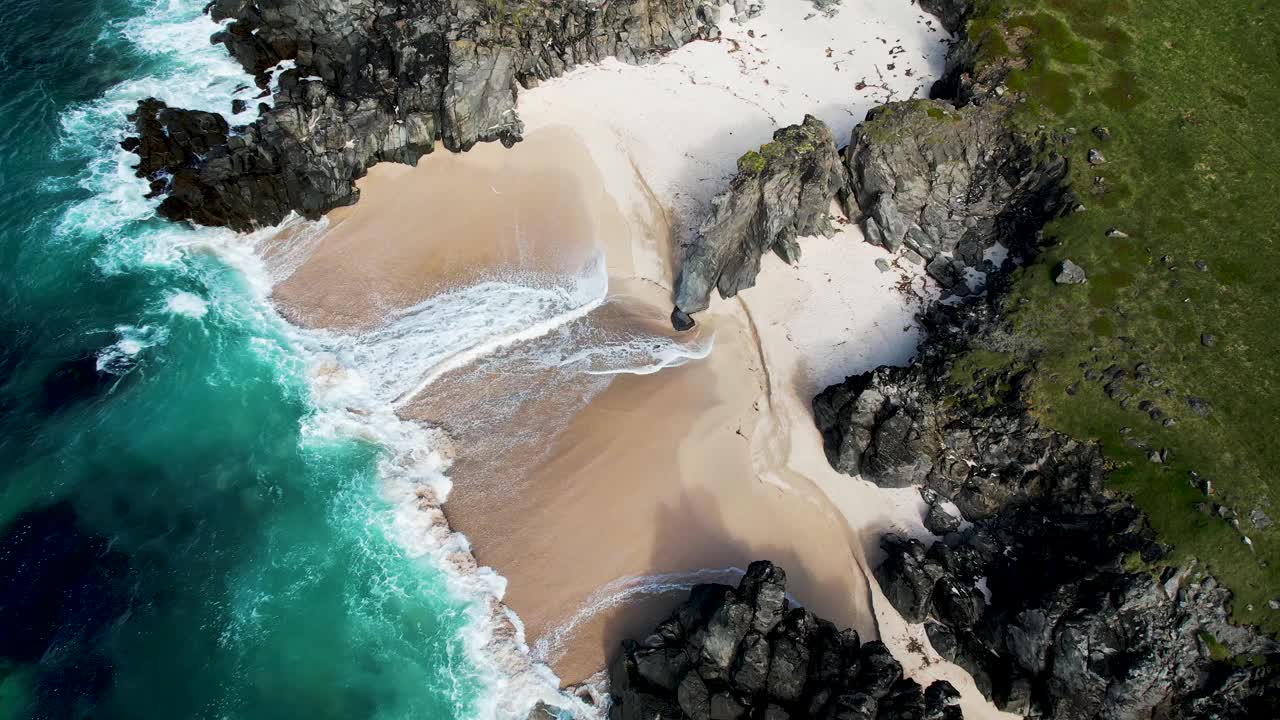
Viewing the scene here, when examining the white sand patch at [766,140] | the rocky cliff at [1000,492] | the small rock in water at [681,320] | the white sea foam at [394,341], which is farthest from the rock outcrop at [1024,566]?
the white sea foam at [394,341]

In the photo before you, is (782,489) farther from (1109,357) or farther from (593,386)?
(1109,357)

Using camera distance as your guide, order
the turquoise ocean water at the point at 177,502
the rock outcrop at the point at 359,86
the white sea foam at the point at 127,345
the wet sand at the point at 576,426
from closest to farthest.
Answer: the turquoise ocean water at the point at 177,502 < the wet sand at the point at 576,426 < the white sea foam at the point at 127,345 < the rock outcrop at the point at 359,86

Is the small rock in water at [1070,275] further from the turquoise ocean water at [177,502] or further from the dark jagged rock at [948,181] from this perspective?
the turquoise ocean water at [177,502]

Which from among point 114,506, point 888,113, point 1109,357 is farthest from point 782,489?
point 114,506

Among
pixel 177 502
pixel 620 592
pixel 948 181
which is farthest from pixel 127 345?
pixel 948 181

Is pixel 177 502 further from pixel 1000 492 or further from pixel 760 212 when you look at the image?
pixel 1000 492

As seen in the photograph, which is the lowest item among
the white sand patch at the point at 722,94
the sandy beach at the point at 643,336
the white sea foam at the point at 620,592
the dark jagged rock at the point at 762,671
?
the white sea foam at the point at 620,592
